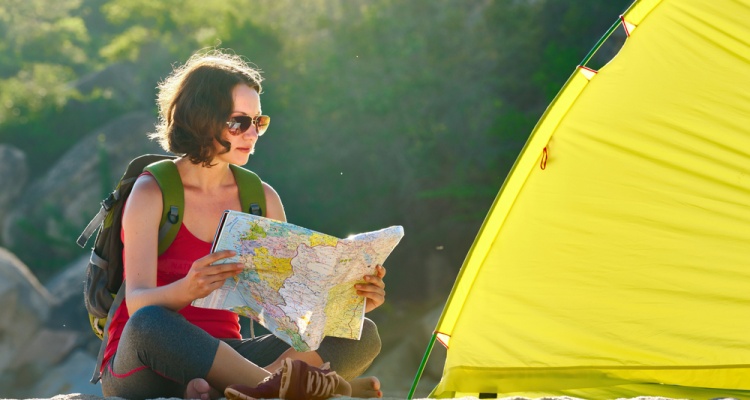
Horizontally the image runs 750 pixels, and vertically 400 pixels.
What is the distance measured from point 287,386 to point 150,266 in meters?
0.48

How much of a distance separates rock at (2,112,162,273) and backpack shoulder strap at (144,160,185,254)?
8023 millimetres

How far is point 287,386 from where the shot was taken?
2.25 m

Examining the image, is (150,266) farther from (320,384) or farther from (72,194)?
(72,194)

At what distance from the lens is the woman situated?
92.1 inches

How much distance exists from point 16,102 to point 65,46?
4.22 m

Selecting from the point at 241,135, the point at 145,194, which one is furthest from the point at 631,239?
the point at 145,194

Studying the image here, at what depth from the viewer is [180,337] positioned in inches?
92.5

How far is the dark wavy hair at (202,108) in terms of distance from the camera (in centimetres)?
260

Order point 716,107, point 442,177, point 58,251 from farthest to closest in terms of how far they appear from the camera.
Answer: point 58,251, point 442,177, point 716,107

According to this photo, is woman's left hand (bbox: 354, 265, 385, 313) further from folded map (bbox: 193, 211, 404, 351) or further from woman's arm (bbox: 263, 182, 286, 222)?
Answer: woman's arm (bbox: 263, 182, 286, 222)

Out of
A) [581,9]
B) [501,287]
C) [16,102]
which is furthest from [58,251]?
[501,287]

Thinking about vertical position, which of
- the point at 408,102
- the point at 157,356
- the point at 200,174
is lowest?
the point at 157,356

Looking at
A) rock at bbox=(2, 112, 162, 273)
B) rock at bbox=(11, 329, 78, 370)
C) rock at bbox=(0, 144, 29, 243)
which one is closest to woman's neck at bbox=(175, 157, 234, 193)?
rock at bbox=(11, 329, 78, 370)

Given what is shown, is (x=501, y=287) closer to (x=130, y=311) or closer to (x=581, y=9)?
(x=130, y=311)
